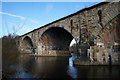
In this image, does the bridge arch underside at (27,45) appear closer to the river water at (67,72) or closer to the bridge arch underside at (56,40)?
the bridge arch underside at (56,40)

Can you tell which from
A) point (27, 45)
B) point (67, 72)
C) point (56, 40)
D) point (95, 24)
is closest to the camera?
point (67, 72)

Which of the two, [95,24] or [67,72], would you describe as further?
[95,24]

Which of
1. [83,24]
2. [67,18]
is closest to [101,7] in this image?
[83,24]

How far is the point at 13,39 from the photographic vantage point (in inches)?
145

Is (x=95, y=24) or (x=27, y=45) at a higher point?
(x=95, y=24)

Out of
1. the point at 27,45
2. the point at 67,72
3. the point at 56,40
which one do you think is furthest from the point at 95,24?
the point at 27,45

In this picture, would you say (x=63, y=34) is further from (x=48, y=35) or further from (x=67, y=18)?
(x=67, y=18)

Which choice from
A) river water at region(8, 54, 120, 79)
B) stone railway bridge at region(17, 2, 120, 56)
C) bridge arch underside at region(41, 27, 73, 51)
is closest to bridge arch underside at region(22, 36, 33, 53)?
bridge arch underside at region(41, 27, 73, 51)

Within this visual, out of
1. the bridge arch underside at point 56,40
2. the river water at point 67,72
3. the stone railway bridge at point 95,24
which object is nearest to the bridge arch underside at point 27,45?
the bridge arch underside at point 56,40

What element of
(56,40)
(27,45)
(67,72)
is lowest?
(67,72)

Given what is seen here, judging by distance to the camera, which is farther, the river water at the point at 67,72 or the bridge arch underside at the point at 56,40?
the bridge arch underside at the point at 56,40

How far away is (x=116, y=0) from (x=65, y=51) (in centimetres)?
1406

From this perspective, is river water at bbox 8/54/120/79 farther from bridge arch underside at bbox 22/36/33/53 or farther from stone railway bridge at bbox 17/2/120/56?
bridge arch underside at bbox 22/36/33/53

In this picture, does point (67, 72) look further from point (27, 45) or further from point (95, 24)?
point (27, 45)
